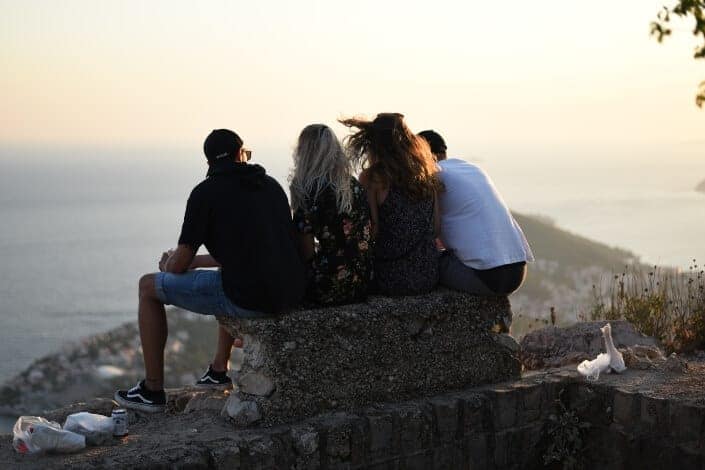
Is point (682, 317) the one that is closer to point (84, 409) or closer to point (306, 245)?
point (306, 245)


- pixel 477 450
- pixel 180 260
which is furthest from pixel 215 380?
pixel 477 450

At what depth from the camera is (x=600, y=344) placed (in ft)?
25.4

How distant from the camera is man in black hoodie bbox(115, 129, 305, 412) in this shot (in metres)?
5.54

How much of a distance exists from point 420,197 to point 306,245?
81 cm

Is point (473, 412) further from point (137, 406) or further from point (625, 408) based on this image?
point (137, 406)

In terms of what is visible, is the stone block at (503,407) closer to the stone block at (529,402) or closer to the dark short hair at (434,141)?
the stone block at (529,402)

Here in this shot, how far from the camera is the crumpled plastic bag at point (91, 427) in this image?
5.25 metres

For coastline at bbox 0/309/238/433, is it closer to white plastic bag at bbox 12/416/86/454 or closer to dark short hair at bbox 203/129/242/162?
white plastic bag at bbox 12/416/86/454

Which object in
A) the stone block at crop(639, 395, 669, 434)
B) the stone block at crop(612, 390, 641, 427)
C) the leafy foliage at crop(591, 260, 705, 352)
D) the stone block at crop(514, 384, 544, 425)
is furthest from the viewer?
the leafy foliage at crop(591, 260, 705, 352)

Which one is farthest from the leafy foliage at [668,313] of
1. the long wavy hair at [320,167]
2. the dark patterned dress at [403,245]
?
the long wavy hair at [320,167]

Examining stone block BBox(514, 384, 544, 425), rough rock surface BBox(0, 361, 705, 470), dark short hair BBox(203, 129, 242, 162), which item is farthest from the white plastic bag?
stone block BBox(514, 384, 544, 425)

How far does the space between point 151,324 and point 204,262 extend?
48 centimetres

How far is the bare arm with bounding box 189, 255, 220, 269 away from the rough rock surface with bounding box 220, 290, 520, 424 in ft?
1.11

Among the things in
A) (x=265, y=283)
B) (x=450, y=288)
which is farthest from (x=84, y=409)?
(x=450, y=288)
